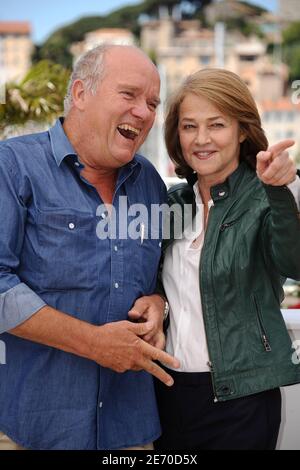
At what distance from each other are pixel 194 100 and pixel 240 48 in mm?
83072

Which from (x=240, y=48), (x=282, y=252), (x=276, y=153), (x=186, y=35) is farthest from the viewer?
(x=186, y=35)

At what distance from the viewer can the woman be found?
1942mm

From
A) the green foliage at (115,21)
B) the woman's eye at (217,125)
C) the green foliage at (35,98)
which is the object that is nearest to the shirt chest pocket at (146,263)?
the woman's eye at (217,125)

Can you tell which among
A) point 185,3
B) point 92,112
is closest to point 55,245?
point 92,112

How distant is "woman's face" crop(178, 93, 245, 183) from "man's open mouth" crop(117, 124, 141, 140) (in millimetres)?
193

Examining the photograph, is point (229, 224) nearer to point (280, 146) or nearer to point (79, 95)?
point (280, 146)

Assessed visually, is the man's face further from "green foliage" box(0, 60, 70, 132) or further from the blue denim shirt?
"green foliage" box(0, 60, 70, 132)

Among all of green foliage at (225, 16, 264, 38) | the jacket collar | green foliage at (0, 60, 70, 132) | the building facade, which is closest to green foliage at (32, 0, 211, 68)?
the building facade

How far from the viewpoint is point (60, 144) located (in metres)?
1.98

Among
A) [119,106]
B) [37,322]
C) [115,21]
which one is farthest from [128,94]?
[115,21]

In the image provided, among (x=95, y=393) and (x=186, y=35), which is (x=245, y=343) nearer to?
(x=95, y=393)

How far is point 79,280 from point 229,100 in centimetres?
68

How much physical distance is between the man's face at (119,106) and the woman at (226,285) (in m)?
0.19

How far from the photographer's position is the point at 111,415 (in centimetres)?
195
